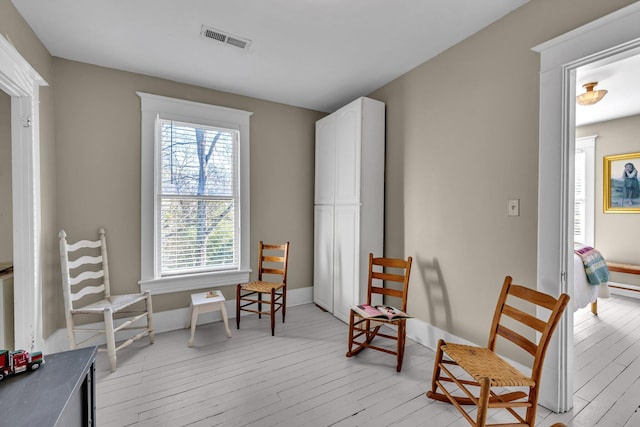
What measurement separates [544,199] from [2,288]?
370cm

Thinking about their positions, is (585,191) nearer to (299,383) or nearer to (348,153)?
(348,153)

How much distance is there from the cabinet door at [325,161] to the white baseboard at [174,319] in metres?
1.29

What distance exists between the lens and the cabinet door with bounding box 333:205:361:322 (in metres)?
3.16

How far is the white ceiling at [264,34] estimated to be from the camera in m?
2.03

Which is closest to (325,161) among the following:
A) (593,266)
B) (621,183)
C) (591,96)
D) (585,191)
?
(591,96)

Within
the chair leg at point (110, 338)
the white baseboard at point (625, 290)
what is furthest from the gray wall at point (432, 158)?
Answer: the white baseboard at point (625, 290)

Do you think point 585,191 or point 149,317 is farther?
point 585,191

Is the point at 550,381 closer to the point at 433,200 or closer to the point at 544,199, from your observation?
the point at 544,199

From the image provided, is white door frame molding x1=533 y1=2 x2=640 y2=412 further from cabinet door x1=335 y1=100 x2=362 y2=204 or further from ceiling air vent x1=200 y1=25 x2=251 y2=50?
ceiling air vent x1=200 y1=25 x2=251 y2=50

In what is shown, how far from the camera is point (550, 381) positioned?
6.18ft

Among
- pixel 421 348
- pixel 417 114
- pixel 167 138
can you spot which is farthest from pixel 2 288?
pixel 417 114

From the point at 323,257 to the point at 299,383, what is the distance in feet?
5.73

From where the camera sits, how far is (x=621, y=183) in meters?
4.33

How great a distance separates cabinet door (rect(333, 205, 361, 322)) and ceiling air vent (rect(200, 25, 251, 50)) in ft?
5.98
